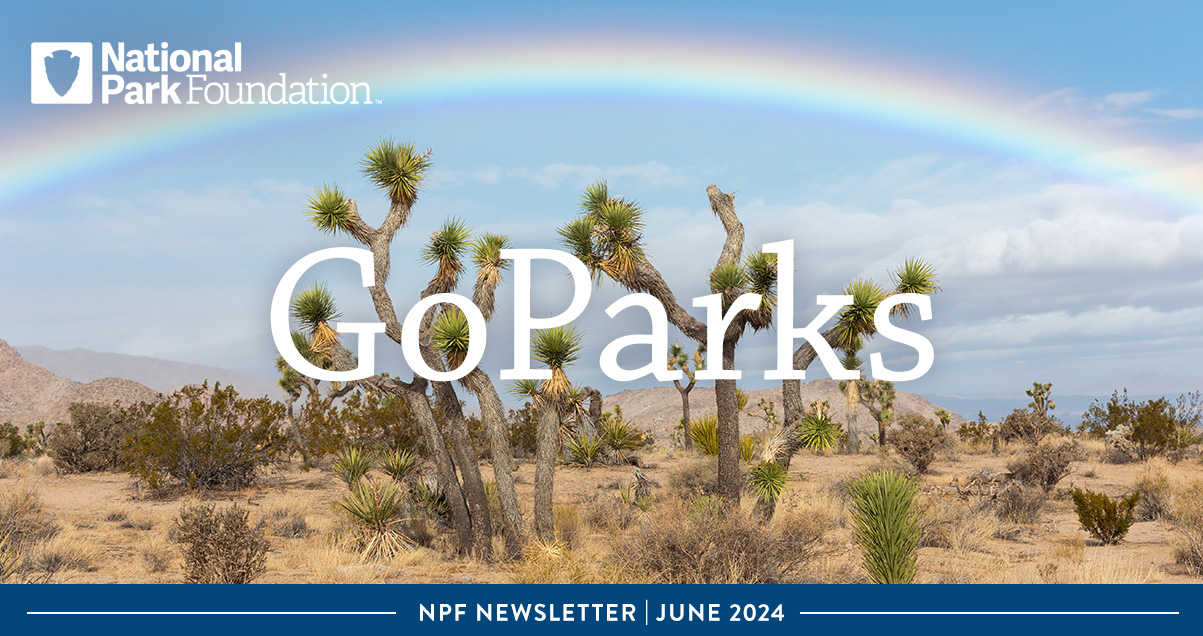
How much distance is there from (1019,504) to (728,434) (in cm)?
742

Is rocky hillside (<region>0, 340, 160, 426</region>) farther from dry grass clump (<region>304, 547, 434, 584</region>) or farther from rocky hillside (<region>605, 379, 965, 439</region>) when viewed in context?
dry grass clump (<region>304, 547, 434, 584</region>)

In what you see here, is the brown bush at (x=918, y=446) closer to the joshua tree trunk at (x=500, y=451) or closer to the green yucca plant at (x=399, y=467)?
the joshua tree trunk at (x=500, y=451)

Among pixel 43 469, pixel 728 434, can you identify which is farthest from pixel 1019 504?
pixel 43 469

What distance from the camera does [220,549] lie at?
11.1 meters

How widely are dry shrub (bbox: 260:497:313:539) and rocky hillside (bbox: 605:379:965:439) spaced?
1946 inches

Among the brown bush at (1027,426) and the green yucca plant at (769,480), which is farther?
the brown bush at (1027,426)

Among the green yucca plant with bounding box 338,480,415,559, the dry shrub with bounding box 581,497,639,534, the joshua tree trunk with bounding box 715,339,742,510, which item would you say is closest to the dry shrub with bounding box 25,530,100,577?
the green yucca plant with bounding box 338,480,415,559

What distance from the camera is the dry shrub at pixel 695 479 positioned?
68.6ft

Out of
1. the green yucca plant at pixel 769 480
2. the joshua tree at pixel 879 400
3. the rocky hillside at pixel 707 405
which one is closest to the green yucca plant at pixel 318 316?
the green yucca plant at pixel 769 480

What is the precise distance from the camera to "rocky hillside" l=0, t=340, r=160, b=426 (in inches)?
2945

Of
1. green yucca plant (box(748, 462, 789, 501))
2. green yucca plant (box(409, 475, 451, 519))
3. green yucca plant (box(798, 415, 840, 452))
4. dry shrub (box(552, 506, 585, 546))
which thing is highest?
green yucca plant (box(798, 415, 840, 452))

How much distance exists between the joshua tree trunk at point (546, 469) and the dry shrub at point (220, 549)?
16.2ft

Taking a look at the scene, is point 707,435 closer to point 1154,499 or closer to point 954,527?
point 954,527
